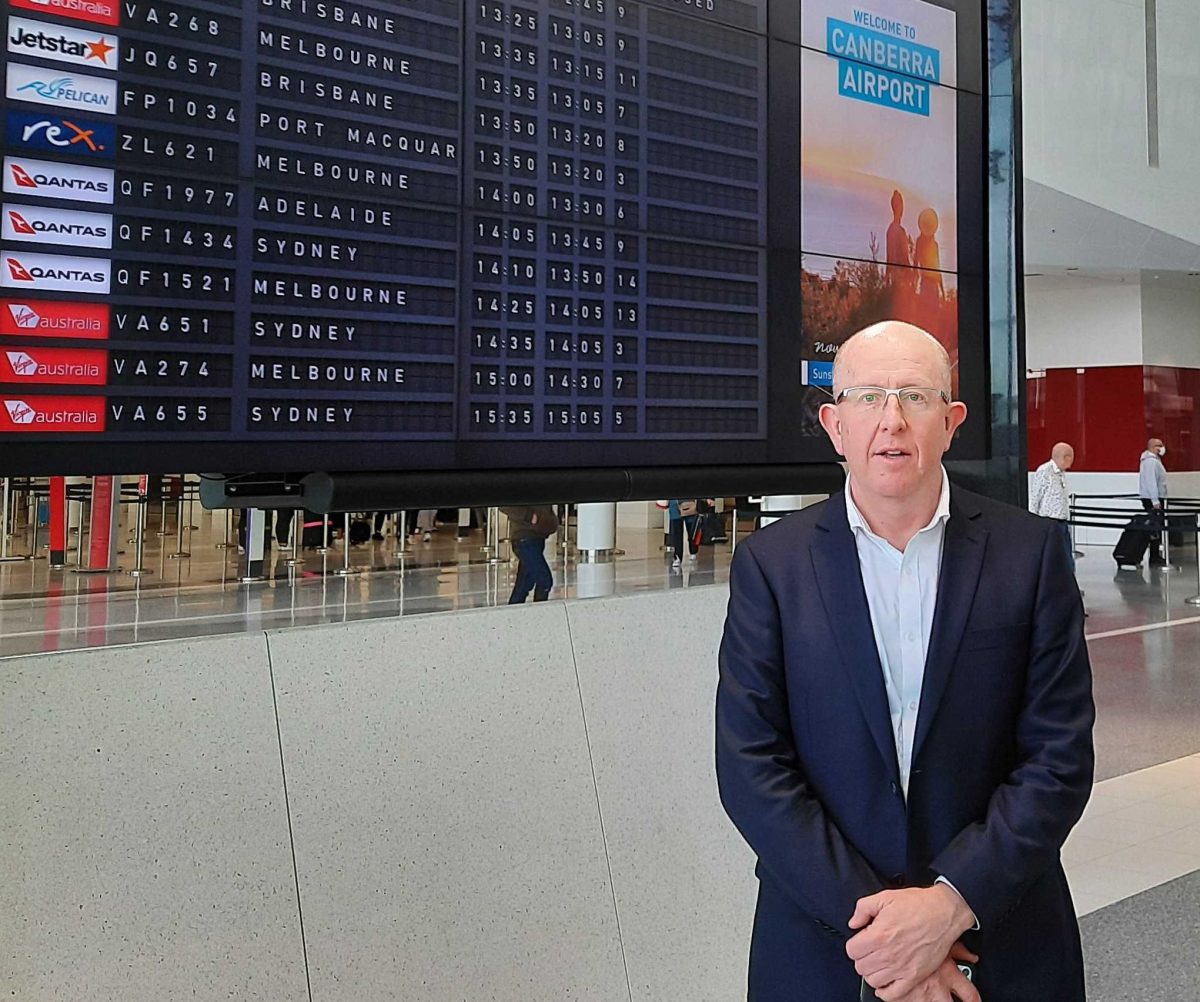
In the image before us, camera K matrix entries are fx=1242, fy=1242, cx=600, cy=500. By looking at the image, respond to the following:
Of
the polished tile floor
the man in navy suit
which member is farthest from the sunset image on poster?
the man in navy suit

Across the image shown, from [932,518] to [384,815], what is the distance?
162cm

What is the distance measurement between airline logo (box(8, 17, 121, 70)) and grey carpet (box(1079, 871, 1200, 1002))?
12.5ft

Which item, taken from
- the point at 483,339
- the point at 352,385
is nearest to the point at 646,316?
the point at 483,339

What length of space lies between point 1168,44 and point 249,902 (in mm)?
16971

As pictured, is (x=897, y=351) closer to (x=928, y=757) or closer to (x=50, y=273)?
(x=928, y=757)

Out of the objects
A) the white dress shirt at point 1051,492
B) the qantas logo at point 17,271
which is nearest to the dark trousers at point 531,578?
the qantas logo at point 17,271

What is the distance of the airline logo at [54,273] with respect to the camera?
268 centimetres

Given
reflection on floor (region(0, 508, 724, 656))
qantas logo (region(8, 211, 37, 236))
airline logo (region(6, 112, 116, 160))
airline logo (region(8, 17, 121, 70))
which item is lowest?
reflection on floor (region(0, 508, 724, 656))

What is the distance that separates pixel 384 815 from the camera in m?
3.03

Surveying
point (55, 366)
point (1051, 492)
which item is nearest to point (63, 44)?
point (55, 366)

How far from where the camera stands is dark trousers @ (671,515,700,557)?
1338cm

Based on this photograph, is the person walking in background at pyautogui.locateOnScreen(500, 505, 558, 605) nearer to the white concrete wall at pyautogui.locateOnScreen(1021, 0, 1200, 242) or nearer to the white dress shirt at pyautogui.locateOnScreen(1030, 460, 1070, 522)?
the white dress shirt at pyautogui.locateOnScreen(1030, 460, 1070, 522)

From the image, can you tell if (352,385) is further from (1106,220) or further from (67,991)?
(1106,220)

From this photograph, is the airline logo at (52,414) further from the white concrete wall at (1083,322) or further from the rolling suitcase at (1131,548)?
the white concrete wall at (1083,322)
